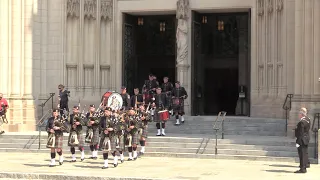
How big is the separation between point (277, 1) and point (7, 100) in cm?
1205

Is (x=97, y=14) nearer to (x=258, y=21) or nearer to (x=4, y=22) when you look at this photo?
(x=4, y=22)

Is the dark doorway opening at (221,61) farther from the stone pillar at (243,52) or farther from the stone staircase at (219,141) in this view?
the stone staircase at (219,141)

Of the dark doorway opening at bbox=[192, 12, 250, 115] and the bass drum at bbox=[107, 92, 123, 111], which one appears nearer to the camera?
the bass drum at bbox=[107, 92, 123, 111]

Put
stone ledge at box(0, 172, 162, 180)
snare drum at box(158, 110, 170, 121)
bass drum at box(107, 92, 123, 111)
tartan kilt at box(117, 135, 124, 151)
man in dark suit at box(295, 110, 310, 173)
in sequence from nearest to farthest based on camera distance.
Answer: stone ledge at box(0, 172, 162, 180) < man in dark suit at box(295, 110, 310, 173) < tartan kilt at box(117, 135, 124, 151) < snare drum at box(158, 110, 170, 121) < bass drum at box(107, 92, 123, 111)

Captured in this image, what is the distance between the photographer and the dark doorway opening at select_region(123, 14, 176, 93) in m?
30.6

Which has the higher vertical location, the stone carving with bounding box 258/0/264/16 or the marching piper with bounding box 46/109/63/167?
A: the stone carving with bounding box 258/0/264/16

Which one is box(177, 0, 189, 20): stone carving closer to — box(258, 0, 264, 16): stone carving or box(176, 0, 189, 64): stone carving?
box(176, 0, 189, 64): stone carving

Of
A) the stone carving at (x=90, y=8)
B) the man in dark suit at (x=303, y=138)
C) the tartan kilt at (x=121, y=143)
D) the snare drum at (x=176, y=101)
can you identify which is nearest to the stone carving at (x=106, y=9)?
the stone carving at (x=90, y=8)

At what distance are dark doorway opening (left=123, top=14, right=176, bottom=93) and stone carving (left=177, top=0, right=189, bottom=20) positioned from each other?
204 cm

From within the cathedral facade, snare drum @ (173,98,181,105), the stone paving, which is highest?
the cathedral facade

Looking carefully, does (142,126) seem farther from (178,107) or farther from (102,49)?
(102,49)

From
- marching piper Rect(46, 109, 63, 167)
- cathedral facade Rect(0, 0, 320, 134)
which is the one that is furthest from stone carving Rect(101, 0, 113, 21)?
marching piper Rect(46, 109, 63, 167)

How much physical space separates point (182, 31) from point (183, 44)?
0.61 meters

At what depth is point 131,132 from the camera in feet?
64.3
